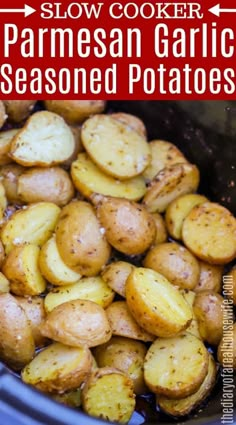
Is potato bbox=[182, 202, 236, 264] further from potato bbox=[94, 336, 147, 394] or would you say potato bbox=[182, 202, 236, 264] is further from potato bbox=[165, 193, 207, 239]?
potato bbox=[94, 336, 147, 394]

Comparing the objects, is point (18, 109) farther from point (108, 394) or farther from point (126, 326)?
point (108, 394)

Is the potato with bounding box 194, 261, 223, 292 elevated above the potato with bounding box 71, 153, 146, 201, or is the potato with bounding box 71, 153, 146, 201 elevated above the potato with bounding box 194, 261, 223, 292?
the potato with bounding box 71, 153, 146, 201

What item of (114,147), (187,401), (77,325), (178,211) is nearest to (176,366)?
(187,401)

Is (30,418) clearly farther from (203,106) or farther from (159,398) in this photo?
(203,106)

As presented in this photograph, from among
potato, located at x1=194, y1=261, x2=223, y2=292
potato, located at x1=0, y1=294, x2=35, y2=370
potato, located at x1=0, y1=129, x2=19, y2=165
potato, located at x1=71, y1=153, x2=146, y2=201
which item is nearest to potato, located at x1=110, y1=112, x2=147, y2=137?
potato, located at x1=71, y1=153, x2=146, y2=201

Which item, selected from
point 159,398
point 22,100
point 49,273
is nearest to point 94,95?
point 22,100
